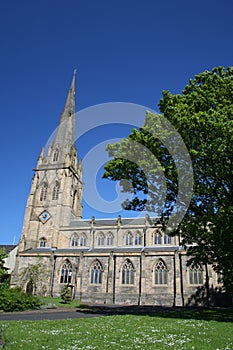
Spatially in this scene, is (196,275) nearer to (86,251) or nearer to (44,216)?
(86,251)

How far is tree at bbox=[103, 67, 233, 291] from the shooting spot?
13.1m

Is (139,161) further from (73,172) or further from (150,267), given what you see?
(73,172)

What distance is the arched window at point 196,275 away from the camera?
32.3 m

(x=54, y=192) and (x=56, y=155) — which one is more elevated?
(x=56, y=155)

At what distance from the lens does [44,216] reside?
167 ft

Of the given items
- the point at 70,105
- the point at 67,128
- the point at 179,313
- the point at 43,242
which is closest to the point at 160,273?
the point at 179,313

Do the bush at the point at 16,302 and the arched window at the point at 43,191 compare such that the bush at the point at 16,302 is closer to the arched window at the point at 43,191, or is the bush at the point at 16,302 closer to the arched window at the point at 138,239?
the arched window at the point at 138,239

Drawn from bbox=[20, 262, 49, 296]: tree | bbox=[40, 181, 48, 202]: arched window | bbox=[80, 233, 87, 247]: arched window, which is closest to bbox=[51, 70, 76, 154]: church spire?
bbox=[40, 181, 48, 202]: arched window

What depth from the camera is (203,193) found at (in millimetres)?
14531

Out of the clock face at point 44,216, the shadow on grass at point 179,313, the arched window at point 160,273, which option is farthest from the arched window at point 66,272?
the shadow on grass at point 179,313

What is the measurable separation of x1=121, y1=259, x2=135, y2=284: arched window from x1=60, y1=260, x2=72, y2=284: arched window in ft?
24.6

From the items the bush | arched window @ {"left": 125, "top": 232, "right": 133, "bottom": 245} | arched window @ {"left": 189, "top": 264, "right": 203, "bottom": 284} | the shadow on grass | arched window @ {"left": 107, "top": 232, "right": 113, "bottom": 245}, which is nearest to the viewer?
the shadow on grass

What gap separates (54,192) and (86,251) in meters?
17.6

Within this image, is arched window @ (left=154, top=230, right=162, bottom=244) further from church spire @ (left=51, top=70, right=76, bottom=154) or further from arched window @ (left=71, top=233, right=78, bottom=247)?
church spire @ (left=51, top=70, right=76, bottom=154)
